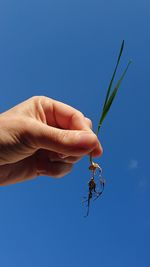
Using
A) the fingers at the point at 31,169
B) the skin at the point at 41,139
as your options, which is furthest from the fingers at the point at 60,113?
the fingers at the point at 31,169

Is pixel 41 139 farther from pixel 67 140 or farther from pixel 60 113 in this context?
pixel 60 113

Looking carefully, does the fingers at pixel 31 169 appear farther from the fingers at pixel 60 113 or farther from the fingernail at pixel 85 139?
the fingernail at pixel 85 139

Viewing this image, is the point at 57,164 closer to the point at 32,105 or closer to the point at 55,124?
the point at 55,124

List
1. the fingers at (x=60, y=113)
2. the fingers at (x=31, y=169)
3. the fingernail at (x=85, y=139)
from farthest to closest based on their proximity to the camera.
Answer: the fingers at (x=31, y=169) < the fingers at (x=60, y=113) < the fingernail at (x=85, y=139)

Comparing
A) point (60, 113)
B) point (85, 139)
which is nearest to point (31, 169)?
point (60, 113)

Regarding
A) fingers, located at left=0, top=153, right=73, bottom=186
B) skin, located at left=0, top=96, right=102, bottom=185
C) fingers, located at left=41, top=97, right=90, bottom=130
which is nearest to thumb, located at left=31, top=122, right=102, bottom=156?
skin, located at left=0, top=96, right=102, bottom=185

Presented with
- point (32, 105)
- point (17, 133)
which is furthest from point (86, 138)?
point (32, 105)

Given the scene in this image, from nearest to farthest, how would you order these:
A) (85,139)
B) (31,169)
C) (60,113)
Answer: (85,139), (60,113), (31,169)
